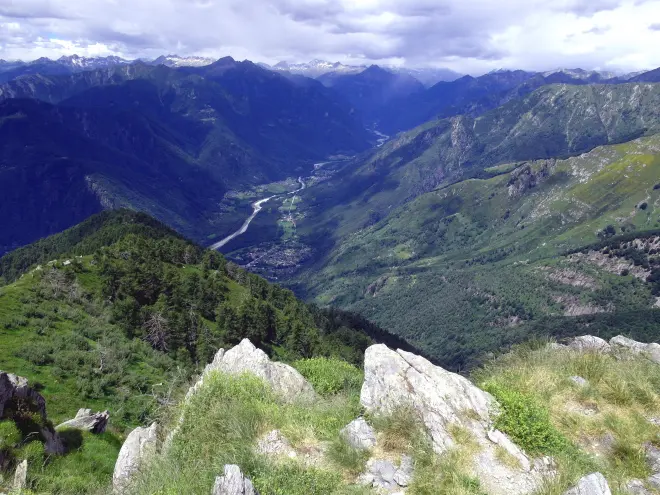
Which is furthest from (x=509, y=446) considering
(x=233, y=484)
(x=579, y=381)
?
(x=233, y=484)

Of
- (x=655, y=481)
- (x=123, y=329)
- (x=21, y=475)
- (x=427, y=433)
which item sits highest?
(x=427, y=433)

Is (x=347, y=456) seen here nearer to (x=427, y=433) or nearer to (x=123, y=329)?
(x=427, y=433)

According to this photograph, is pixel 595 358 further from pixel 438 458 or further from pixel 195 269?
pixel 195 269

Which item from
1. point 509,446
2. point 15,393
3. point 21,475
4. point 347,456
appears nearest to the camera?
point 347,456

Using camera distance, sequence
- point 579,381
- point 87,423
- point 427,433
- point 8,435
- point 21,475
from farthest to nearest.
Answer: point 87,423, point 8,435, point 579,381, point 21,475, point 427,433

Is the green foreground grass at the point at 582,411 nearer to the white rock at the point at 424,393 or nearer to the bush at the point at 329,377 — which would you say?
Result: the white rock at the point at 424,393

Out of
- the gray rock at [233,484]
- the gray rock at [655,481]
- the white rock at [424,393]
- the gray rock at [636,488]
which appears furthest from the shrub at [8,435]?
the gray rock at [655,481]

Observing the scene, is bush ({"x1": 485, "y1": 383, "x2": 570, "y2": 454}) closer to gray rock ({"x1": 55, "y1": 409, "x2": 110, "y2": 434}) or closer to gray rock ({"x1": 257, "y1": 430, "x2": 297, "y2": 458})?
gray rock ({"x1": 257, "y1": 430, "x2": 297, "y2": 458})
